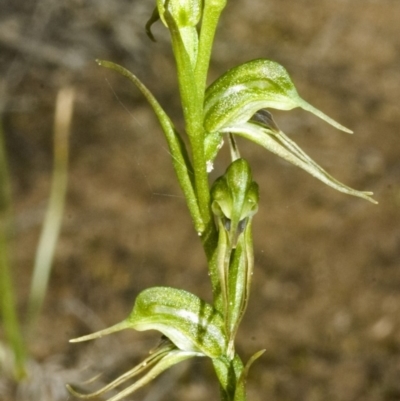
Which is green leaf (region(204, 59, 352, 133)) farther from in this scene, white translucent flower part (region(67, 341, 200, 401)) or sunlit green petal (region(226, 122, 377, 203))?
white translucent flower part (region(67, 341, 200, 401))

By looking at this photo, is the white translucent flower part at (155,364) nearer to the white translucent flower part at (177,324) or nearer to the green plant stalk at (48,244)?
the white translucent flower part at (177,324)

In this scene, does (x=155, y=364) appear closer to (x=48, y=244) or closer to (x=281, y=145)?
(x=281, y=145)

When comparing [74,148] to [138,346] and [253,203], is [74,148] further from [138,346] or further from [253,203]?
[253,203]

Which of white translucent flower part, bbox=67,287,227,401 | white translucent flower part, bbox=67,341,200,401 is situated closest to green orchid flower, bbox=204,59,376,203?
white translucent flower part, bbox=67,287,227,401

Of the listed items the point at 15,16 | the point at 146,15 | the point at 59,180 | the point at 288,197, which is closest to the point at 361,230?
the point at 288,197

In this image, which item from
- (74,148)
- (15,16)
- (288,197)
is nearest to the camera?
(288,197)

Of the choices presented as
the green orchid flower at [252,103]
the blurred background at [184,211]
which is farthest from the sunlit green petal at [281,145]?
the blurred background at [184,211]
